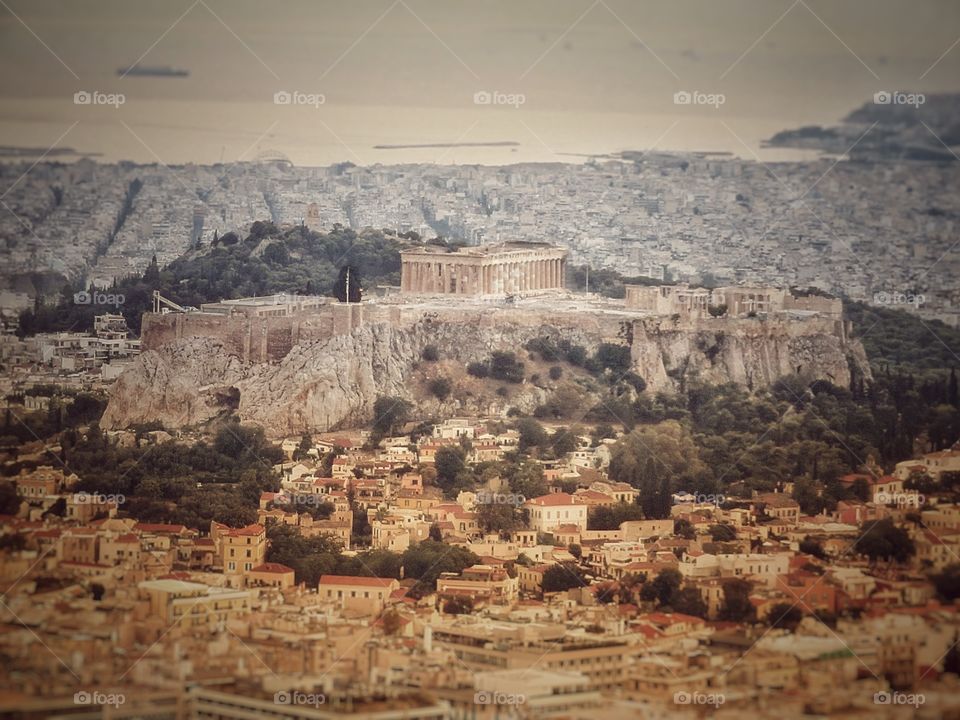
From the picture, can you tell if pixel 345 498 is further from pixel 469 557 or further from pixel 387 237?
pixel 387 237

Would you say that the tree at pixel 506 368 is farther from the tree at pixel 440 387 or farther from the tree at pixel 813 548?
the tree at pixel 813 548

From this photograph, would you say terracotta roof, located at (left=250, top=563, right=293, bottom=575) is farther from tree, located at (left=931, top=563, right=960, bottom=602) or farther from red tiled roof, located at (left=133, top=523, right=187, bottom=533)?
tree, located at (left=931, top=563, right=960, bottom=602)

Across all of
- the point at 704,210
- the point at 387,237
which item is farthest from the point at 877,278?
the point at 387,237

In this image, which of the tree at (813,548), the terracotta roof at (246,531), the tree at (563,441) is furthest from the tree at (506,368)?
the tree at (813,548)

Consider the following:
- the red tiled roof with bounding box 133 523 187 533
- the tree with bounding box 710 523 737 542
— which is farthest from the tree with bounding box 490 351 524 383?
the red tiled roof with bounding box 133 523 187 533

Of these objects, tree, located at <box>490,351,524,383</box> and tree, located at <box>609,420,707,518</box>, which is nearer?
tree, located at <box>609,420,707,518</box>
